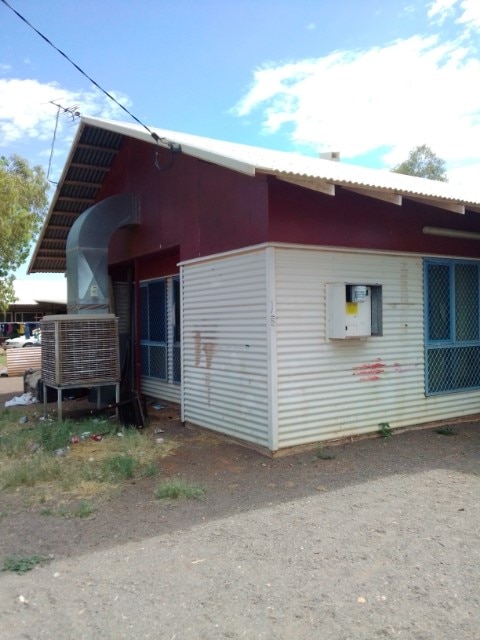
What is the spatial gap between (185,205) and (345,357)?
3.31 meters

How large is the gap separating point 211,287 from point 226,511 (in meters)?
3.42

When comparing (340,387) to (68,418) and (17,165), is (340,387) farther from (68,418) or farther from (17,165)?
A: (17,165)

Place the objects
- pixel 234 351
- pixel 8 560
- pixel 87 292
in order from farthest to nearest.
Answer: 1. pixel 87 292
2. pixel 234 351
3. pixel 8 560

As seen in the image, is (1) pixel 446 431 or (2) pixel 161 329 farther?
(2) pixel 161 329

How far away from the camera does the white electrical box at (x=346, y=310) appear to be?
6.42 metres

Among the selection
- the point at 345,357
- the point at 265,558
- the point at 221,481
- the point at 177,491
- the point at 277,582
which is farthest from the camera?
the point at 345,357

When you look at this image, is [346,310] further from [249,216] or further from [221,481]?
[221,481]

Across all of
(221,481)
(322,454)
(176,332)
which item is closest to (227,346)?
(322,454)

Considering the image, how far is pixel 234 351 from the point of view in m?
6.87

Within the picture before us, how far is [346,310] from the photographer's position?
255 inches

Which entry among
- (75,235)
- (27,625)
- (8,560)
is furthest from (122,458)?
(75,235)

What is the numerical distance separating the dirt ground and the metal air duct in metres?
3.70

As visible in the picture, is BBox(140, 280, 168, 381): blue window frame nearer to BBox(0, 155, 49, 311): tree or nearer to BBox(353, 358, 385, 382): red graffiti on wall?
BBox(353, 358, 385, 382): red graffiti on wall

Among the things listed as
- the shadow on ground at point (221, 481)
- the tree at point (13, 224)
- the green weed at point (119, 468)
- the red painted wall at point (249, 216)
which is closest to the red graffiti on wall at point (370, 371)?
the shadow on ground at point (221, 481)
